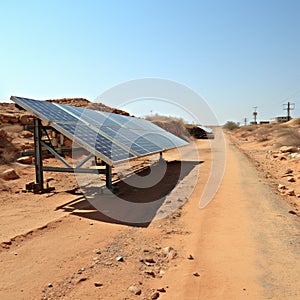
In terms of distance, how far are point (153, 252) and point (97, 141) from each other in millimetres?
3882

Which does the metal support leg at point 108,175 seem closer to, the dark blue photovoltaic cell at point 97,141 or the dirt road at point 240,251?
the dark blue photovoltaic cell at point 97,141

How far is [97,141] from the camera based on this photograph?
26.1ft

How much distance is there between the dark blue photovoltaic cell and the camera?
7.43 meters

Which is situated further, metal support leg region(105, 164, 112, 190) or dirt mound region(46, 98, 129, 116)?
dirt mound region(46, 98, 129, 116)

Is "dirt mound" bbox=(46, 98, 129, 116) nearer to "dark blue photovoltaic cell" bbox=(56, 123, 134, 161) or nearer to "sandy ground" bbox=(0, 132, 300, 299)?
"dark blue photovoltaic cell" bbox=(56, 123, 134, 161)

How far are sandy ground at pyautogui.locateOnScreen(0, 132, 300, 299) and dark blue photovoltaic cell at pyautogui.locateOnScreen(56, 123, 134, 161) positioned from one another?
154 centimetres

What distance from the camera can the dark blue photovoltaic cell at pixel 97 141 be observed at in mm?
7434

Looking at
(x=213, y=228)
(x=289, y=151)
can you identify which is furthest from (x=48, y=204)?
(x=289, y=151)

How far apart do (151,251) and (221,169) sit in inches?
396

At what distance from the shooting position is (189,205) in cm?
802

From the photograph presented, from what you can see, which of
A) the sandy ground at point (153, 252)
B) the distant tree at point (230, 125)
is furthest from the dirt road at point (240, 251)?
the distant tree at point (230, 125)

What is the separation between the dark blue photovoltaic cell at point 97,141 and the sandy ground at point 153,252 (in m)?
1.54

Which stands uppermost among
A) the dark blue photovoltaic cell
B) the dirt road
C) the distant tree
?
the distant tree

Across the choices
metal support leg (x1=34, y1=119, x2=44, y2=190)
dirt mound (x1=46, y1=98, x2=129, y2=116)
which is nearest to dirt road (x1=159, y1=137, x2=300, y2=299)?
metal support leg (x1=34, y1=119, x2=44, y2=190)
